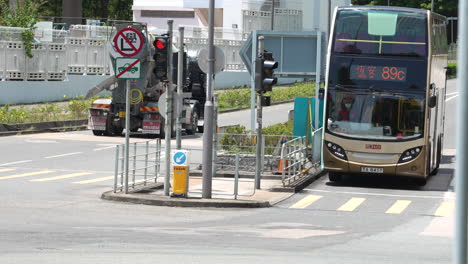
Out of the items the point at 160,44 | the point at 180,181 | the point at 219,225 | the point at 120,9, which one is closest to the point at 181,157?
the point at 180,181

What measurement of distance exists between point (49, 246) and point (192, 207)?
6.22 metres

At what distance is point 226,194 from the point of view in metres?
19.8

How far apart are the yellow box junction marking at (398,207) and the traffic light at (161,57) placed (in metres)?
5.21

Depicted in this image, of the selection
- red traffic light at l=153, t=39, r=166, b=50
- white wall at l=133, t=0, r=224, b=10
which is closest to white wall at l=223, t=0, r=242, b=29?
white wall at l=133, t=0, r=224, b=10

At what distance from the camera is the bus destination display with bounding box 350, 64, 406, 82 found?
22.1 meters

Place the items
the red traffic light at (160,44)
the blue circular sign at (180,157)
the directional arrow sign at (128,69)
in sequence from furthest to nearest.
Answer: the red traffic light at (160,44)
the blue circular sign at (180,157)
the directional arrow sign at (128,69)

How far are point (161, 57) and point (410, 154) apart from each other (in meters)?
7.01

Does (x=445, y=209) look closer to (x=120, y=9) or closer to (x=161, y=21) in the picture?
(x=161, y=21)

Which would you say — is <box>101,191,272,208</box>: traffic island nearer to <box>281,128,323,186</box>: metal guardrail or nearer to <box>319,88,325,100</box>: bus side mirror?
<box>281,128,323,186</box>: metal guardrail

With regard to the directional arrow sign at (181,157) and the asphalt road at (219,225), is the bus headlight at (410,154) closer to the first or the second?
the asphalt road at (219,225)

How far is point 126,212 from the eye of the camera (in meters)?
16.8

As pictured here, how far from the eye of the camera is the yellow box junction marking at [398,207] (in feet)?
61.0

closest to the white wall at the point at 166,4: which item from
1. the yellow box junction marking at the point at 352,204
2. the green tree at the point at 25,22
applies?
the green tree at the point at 25,22

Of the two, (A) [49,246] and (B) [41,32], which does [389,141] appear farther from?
(B) [41,32]
